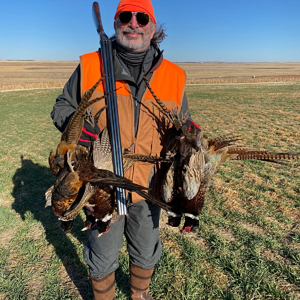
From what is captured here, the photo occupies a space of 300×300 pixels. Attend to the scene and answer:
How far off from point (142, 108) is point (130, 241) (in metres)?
1.61

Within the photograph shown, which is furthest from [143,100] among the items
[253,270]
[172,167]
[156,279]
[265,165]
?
[265,165]

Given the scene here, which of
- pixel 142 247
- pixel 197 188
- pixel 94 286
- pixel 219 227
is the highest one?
pixel 197 188

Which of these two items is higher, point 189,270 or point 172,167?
point 172,167

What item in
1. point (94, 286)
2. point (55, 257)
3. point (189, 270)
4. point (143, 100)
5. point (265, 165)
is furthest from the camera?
point (265, 165)

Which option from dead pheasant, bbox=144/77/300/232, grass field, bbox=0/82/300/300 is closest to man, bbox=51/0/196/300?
dead pheasant, bbox=144/77/300/232

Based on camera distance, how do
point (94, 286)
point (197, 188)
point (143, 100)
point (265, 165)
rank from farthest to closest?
point (265, 165) → point (94, 286) → point (143, 100) → point (197, 188)

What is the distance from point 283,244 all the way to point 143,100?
11.8 ft

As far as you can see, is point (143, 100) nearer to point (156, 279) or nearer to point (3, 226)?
point (156, 279)

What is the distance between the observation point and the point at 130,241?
9.50 feet

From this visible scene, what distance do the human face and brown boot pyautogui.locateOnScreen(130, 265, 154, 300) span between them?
2600 millimetres

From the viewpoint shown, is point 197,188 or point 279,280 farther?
point 279,280

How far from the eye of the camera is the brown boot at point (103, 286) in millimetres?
2834

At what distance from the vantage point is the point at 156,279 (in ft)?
11.5

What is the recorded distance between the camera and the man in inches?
96.8
